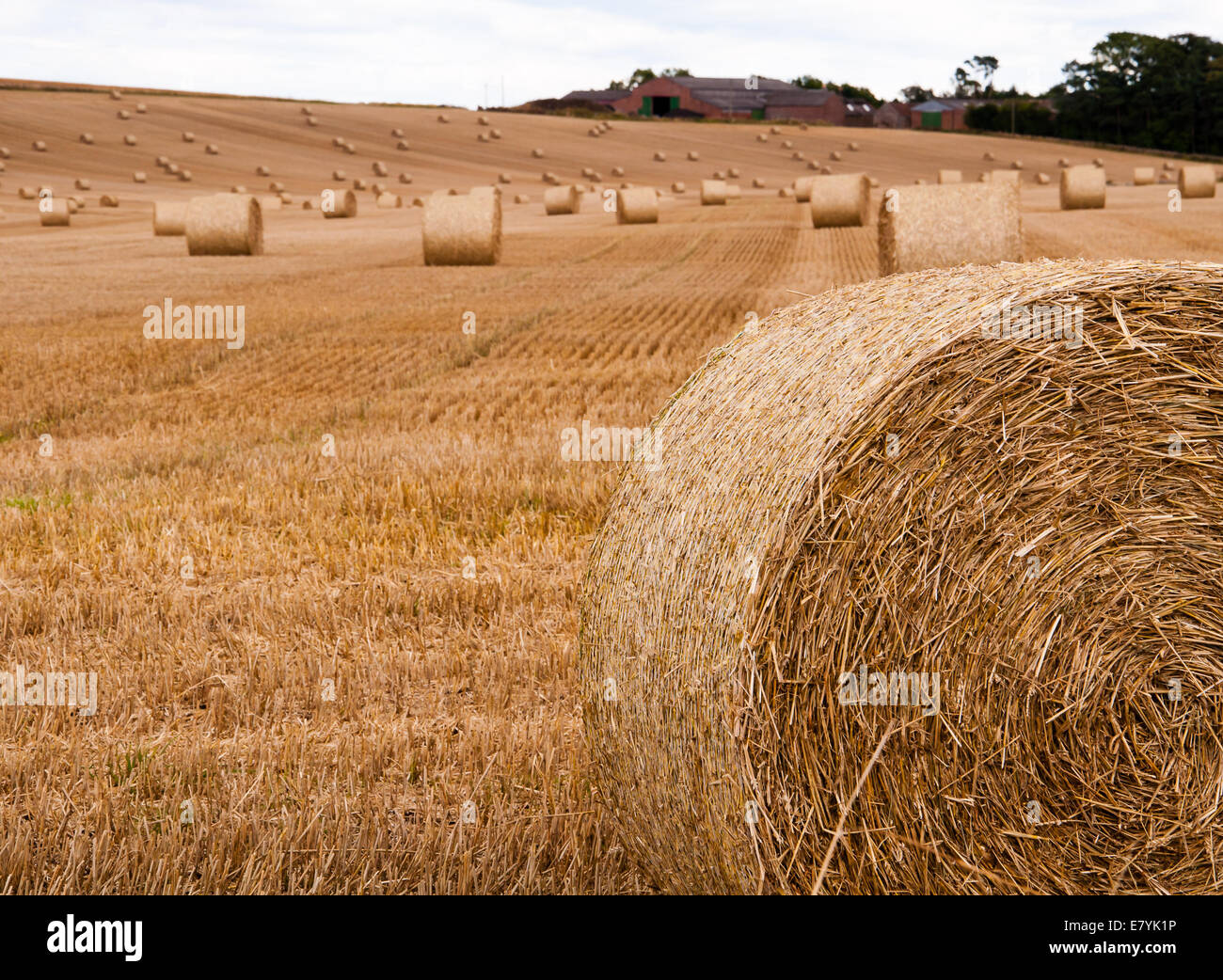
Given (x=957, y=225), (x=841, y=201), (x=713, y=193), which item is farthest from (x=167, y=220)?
(x=957, y=225)

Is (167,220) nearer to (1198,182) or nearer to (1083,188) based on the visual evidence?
(1083,188)

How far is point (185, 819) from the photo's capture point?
3.83 meters

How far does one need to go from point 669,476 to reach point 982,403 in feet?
3.09

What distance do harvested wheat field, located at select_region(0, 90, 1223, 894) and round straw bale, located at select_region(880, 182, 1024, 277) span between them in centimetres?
65

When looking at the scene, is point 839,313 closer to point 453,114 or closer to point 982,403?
point 982,403

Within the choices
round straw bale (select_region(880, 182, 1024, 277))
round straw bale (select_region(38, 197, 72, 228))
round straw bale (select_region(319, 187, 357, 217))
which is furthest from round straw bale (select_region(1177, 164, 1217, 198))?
round straw bale (select_region(38, 197, 72, 228))

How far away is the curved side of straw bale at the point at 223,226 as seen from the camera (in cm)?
2542

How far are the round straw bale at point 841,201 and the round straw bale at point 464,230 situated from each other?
1109cm

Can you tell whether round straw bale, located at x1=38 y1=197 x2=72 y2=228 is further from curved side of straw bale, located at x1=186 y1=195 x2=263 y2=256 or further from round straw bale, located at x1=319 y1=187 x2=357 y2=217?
curved side of straw bale, located at x1=186 y1=195 x2=263 y2=256

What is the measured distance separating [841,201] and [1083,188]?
10168 millimetres

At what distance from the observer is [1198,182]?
4200 cm

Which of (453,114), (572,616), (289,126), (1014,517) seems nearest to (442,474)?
(572,616)

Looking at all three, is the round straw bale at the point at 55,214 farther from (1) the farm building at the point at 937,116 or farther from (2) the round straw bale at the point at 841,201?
(1) the farm building at the point at 937,116

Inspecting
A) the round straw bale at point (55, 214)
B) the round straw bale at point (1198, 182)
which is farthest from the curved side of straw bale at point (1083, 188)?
the round straw bale at point (55, 214)
